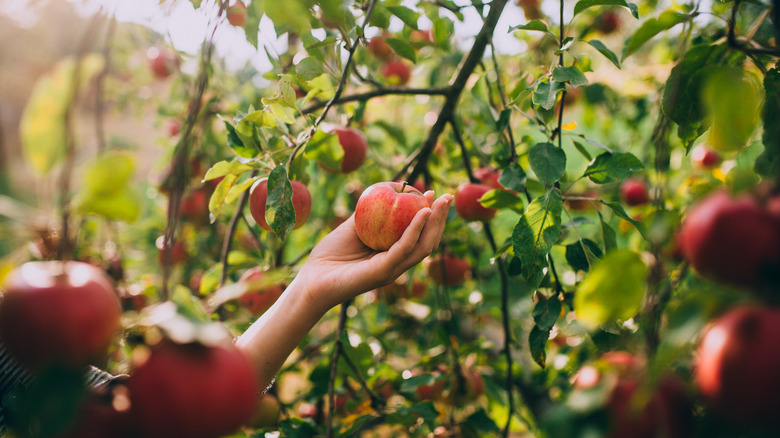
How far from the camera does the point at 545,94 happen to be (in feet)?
2.64

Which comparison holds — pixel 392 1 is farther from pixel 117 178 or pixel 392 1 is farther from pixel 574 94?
pixel 574 94

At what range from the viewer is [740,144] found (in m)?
0.37

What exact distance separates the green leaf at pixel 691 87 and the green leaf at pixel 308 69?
2.18ft

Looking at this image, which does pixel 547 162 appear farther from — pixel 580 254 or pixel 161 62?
pixel 161 62

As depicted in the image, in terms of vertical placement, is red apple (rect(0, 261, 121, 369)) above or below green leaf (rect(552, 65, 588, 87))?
above

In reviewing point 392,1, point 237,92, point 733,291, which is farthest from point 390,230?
point 237,92

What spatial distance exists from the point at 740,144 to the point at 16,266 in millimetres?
602

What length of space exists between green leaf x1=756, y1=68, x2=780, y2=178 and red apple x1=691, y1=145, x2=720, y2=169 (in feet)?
3.72

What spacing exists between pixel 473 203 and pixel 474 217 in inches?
1.8

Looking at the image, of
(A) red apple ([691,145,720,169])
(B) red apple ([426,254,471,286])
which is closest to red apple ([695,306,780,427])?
(B) red apple ([426,254,471,286])

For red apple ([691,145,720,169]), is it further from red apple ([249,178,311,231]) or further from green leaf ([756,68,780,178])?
red apple ([249,178,311,231])

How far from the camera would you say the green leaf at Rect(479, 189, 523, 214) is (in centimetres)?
95

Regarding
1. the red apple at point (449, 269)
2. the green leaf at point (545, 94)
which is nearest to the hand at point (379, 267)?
the green leaf at point (545, 94)

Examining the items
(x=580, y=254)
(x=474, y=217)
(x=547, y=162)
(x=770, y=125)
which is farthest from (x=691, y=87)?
(x=474, y=217)
